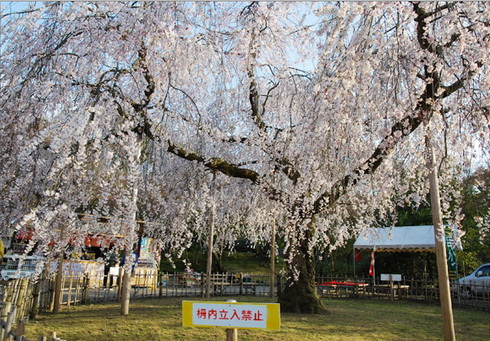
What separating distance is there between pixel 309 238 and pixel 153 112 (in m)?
4.00

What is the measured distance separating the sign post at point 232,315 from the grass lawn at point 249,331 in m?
2.34

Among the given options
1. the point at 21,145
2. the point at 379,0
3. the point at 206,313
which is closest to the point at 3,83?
the point at 21,145

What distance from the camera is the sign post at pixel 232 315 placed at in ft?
12.5

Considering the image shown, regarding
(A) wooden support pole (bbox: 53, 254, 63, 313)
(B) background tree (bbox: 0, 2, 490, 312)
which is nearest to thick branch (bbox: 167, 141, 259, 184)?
(B) background tree (bbox: 0, 2, 490, 312)

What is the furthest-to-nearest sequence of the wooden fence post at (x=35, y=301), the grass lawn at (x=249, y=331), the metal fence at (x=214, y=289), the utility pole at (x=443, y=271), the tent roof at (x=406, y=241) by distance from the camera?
1. the tent roof at (x=406, y=241)
2. the metal fence at (x=214, y=289)
3. the wooden fence post at (x=35, y=301)
4. the grass lawn at (x=249, y=331)
5. the utility pole at (x=443, y=271)

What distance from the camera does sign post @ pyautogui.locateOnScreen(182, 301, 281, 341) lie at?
3824mm

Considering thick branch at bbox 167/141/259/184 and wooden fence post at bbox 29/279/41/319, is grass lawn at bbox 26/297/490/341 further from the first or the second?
thick branch at bbox 167/141/259/184

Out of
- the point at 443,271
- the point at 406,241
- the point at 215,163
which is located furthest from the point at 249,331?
the point at 406,241

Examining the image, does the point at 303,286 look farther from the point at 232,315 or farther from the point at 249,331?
the point at 232,315

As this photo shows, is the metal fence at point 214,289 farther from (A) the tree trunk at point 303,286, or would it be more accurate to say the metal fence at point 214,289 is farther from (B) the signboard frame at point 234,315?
(B) the signboard frame at point 234,315

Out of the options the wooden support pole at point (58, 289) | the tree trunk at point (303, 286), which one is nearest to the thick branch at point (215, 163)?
the tree trunk at point (303, 286)

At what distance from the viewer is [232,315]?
3910 mm

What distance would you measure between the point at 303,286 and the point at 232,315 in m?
4.85

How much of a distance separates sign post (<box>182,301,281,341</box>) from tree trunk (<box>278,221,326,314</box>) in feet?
15.0
